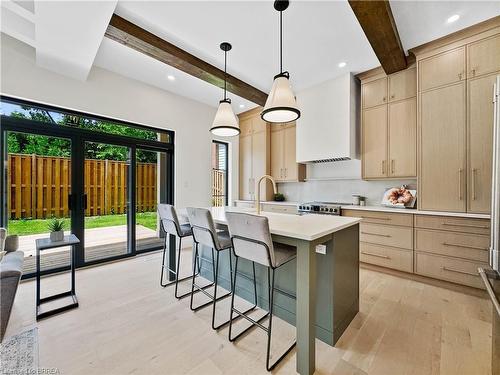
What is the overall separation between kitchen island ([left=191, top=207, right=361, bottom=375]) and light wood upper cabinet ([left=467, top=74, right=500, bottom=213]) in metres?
1.61

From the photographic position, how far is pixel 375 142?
330 cm

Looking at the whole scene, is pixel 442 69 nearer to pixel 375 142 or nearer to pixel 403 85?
pixel 403 85

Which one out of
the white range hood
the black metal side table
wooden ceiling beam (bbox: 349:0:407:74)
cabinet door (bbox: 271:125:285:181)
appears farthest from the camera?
cabinet door (bbox: 271:125:285:181)

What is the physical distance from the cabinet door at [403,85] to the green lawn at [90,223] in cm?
432

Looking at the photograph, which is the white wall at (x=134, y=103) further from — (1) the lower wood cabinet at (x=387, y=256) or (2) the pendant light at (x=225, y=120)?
(1) the lower wood cabinet at (x=387, y=256)

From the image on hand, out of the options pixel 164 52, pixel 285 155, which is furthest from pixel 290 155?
pixel 164 52

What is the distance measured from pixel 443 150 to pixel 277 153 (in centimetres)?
272

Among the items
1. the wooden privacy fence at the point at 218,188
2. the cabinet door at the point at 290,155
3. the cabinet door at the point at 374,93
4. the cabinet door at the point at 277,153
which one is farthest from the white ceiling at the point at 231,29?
the wooden privacy fence at the point at 218,188

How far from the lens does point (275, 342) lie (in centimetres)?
170

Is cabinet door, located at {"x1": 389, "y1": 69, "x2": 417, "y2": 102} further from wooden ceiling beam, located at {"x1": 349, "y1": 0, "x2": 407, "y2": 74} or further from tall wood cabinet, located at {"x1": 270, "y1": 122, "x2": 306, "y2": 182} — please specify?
tall wood cabinet, located at {"x1": 270, "y1": 122, "x2": 306, "y2": 182}

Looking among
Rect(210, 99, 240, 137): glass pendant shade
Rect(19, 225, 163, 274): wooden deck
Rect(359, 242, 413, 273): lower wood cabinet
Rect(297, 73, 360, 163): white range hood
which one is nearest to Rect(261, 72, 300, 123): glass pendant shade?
Rect(210, 99, 240, 137): glass pendant shade

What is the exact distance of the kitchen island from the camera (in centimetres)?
141

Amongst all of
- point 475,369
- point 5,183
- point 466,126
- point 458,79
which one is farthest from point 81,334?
point 458,79

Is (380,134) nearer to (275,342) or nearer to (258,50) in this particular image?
(258,50)
